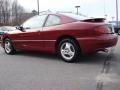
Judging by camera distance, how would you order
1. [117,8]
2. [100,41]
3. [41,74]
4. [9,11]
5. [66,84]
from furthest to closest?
[9,11] < [117,8] < [100,41] < [41,74] < [66,84]

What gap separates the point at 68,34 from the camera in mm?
8031

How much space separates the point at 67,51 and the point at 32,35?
4.96 ft

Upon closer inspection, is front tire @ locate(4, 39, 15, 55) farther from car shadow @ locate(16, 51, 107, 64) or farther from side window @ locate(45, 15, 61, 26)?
side window @ locate(45, 15, 61, 26)

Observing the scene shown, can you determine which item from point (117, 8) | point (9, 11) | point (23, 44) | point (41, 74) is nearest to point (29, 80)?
point (41, 74)

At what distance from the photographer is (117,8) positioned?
54.6 m

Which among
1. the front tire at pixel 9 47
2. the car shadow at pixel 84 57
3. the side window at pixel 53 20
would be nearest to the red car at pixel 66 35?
the side window at pixel 53 20

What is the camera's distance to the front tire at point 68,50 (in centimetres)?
798

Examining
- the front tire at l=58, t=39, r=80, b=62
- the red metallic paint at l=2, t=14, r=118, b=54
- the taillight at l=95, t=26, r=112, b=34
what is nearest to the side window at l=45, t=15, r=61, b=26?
the red metallic paint at l=2, t=14, r=118, b=54

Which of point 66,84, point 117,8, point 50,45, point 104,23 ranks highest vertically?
point 117,8

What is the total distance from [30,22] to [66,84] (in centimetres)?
424

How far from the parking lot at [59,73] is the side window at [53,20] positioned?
3.56ft

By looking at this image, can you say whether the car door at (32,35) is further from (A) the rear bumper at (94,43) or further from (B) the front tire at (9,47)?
(A) the rear bumper at (94,43)

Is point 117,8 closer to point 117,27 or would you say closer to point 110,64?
point 117,27

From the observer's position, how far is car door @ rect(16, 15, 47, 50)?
896 centimetres
